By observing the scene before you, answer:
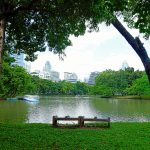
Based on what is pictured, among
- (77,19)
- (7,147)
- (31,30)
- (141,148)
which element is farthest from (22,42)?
(141,148)

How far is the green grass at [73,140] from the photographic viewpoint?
13.5 meters

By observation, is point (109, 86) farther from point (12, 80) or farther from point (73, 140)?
point (73, 140)

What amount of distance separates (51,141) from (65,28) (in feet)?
14.1

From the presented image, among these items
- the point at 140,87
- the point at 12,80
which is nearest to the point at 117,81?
the point at 140,87

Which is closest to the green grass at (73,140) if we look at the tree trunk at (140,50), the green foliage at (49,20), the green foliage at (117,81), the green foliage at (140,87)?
the green foliage at (49,20)

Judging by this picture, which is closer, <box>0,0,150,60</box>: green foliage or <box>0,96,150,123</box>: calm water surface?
<box>0,0,150,60</box>: green foliage

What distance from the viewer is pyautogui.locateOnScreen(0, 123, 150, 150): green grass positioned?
1351 centimetres

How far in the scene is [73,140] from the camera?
15.2 meters

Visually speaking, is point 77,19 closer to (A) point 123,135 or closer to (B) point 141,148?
(B) point 141,148

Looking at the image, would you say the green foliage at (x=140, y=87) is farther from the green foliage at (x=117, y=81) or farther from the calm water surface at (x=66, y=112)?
the calm water surface at (x=66, y=112)

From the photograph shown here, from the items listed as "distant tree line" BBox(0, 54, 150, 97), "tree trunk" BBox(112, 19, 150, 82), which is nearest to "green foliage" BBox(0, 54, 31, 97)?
"distant tree line" BBox(0, 54, 150, 97)

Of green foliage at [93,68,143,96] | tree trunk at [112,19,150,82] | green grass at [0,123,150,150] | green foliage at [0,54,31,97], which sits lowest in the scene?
green grass at [0,123,150,150]

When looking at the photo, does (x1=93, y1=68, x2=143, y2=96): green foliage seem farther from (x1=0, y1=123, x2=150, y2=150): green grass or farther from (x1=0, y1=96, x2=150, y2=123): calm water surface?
(x1=0, y1=123, x2=150, y2=150): green grass

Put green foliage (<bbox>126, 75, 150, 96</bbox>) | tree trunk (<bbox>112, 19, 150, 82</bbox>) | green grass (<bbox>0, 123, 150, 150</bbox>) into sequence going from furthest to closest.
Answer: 1. green foliage (<bbox>126, 75, 150, 96</bbox>)
2. green grass (<bbox>0, 123, 150, 150</bbox>)
3. tree trunk (<bbox>112, 19, 150, 82</bbox>)
